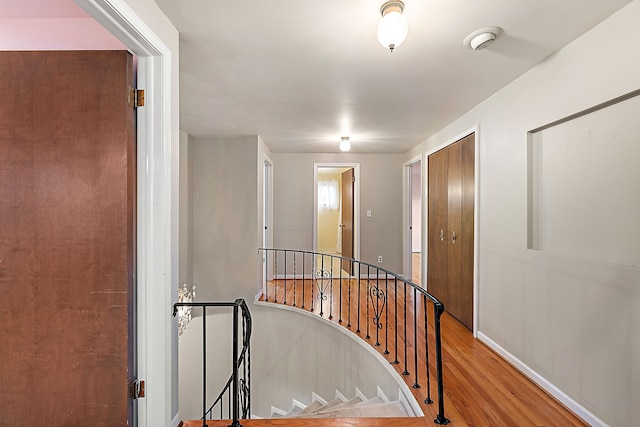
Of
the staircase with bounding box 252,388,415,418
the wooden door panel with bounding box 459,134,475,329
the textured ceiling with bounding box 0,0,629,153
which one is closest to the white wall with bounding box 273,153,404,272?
the textured ceiling with bounding box 0,0,629,153

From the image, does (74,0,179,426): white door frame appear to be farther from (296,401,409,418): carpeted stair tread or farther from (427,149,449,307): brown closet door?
(427,149,449,307): brown closet door

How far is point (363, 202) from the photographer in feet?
17.3

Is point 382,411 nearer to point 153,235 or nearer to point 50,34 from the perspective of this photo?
point 153,235

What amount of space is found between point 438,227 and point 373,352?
6.40 ft

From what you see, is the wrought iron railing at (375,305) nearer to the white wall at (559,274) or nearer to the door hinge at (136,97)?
the white wall at (559,274)

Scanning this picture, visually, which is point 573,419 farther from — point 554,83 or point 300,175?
point 300,175

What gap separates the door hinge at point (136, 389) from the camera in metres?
1.36

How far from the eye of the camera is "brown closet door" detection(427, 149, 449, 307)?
12.1 ft

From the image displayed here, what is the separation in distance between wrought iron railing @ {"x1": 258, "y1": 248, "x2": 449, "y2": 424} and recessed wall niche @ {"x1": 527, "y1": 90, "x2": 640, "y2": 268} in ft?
3.45

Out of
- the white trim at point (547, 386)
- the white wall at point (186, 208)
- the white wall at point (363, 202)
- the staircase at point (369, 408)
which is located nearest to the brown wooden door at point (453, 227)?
the white trim at point (547, 386)

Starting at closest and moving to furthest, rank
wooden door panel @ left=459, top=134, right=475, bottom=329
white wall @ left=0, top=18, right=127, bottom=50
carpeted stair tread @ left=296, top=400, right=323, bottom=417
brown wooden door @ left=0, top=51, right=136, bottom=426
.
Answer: brown wooden door @ left=0, top=51, right=136, bottom=426, white wall @ left=0, top=18, right=127, bottom=50, wooden door panel @ left=459, top=134, right=475, bottom=329, carpeted stair tread @ left=296, top=400, right=323, bottom=417

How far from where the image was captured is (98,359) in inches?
51.3

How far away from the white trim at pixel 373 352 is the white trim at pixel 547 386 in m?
0.95

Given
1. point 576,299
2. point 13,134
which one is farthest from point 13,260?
point 576,299
